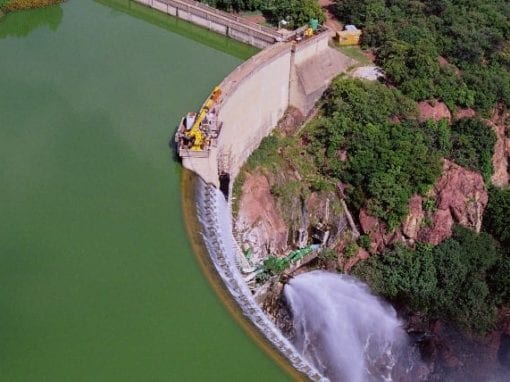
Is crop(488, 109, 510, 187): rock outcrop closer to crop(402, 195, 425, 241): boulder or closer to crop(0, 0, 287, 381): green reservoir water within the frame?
crop(402, 195, 425, 241): boulder

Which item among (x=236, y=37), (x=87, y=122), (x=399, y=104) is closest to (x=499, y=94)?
(x=399, y=104)

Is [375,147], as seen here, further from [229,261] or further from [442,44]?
[442,44]

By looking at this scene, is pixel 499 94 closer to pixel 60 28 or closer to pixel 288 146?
pixel 288 146

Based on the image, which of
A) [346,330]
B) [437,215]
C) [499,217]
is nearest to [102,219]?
[346,330]

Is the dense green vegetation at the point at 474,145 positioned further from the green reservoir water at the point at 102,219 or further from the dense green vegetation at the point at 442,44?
the green reservoir water at the point at 102,219

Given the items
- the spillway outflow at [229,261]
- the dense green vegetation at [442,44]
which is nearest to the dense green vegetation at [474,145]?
the dense green vegetation at [442,44]

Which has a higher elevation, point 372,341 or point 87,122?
point 87,122
